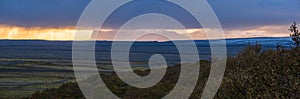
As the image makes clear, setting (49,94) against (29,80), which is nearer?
(49,94)

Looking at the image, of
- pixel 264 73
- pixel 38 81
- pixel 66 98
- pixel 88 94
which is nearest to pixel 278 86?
pixel 264 73

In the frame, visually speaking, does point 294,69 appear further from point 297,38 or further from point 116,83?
point 116,83

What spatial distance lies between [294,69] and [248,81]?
5.42ft

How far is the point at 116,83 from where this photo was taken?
123ft

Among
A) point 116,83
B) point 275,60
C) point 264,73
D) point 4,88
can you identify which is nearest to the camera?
point 264,73

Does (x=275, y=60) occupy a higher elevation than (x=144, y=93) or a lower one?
higher

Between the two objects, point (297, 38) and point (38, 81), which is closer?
point (297, 38)

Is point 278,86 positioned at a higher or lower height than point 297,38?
lower

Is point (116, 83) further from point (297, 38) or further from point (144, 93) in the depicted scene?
point (297, 38)

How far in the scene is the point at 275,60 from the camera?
1434 cm

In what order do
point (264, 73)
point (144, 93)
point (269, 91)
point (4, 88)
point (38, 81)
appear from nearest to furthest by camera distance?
1. point (269, 91)
2. point (264, 73)
3. point (144, 93)
4. point (4, 88)
5. point (38, 81)

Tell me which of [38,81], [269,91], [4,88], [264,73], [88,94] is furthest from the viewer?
[38,81]

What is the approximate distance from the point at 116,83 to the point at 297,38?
25.2 m

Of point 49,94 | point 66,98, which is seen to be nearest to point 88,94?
point 66,98
